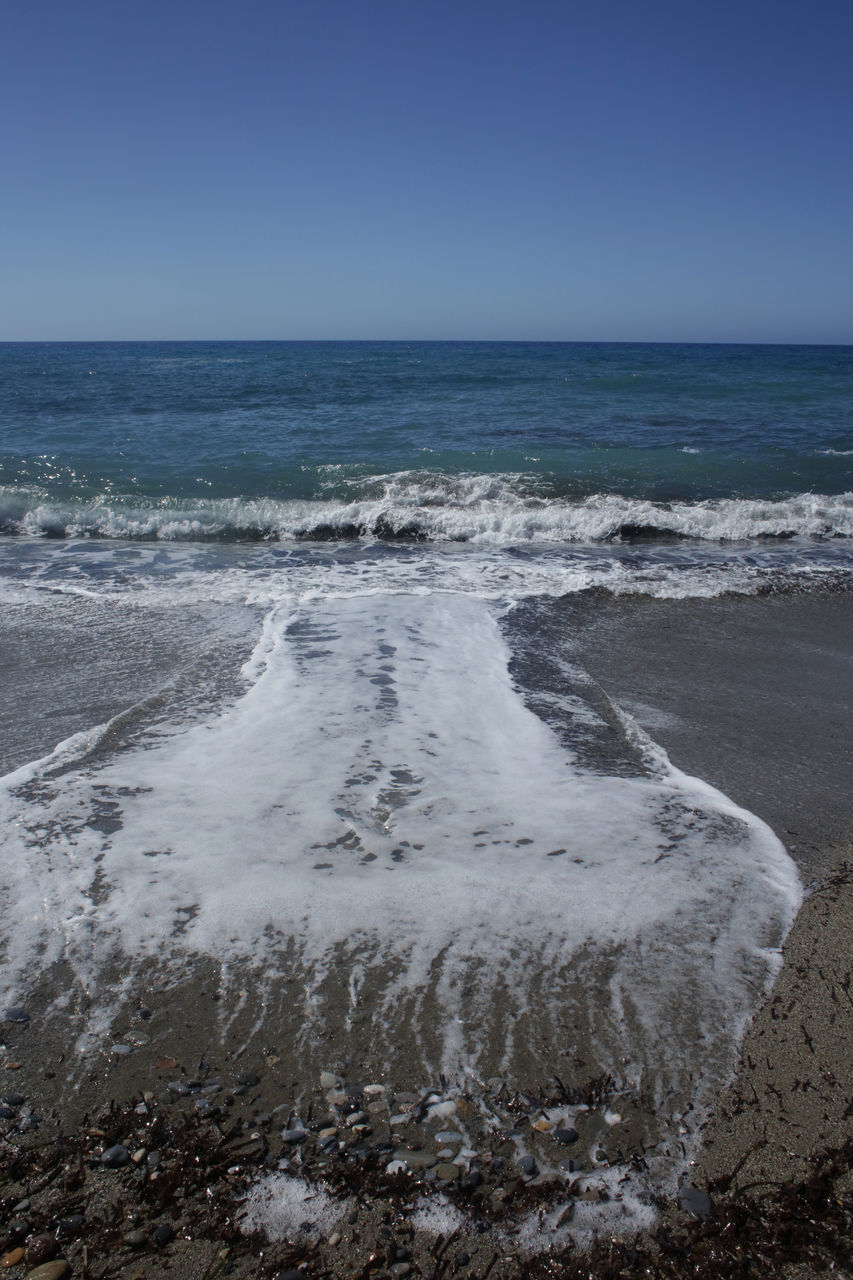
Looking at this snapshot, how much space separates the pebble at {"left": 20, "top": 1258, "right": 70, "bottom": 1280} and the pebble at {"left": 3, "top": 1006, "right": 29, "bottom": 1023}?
766mm

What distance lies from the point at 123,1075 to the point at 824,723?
167 inches

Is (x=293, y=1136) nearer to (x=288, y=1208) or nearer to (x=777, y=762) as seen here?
(x=288, y=1208)

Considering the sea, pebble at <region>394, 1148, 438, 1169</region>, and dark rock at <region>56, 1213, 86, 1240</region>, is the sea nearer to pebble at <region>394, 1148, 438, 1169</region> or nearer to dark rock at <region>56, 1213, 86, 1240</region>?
pebble at <region>394, 1148, 438, 1169</region>

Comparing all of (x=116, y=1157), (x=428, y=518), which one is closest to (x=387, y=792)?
(x=116, y=1157)

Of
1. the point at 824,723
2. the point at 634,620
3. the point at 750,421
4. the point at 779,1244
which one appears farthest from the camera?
the point at 750,421

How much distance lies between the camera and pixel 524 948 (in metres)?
2.63

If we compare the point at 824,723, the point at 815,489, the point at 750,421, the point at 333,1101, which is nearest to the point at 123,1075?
the point at 333,1101

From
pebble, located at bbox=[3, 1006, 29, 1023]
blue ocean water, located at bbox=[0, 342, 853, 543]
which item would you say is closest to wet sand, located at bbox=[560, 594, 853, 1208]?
pebble, located at bbox=[3, 1006, 29, 1023]

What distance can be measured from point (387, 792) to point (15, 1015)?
179 centimetres

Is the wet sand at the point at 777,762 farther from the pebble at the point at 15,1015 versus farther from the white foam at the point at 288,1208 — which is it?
the pebble at the point at 15,1015

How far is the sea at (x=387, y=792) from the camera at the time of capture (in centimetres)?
238

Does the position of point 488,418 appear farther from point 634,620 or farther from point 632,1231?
point 632,1231

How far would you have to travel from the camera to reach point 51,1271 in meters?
1.66

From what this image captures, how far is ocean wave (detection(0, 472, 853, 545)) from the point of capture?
980 centimetres
